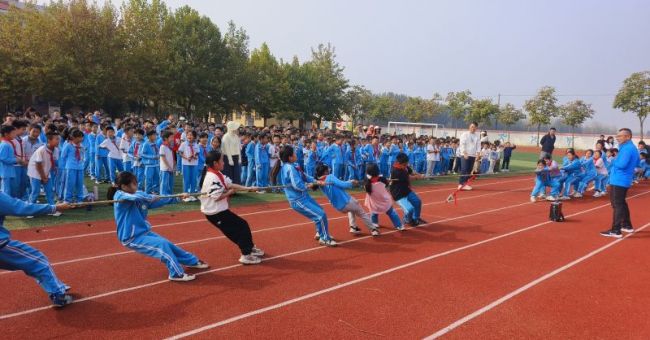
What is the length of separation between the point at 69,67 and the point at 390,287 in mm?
25122

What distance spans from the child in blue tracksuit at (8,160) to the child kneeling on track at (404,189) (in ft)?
24.6

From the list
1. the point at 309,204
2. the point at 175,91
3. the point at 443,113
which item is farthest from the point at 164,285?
the point at 443,113

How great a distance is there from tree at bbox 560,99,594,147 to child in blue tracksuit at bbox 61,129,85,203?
47.2 metres

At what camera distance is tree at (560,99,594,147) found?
4431cm

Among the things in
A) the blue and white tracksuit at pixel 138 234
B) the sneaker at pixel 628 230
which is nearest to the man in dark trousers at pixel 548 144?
the sneaker at pixel 628 230

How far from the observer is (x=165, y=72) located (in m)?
28.2

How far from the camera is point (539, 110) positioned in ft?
146

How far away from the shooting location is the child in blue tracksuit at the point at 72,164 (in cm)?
907

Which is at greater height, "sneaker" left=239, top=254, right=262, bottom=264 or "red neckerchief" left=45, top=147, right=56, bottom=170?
"red neckerchief" left=45, top=147, right=56, bottom=170

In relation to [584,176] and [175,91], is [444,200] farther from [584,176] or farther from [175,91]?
[175,91]

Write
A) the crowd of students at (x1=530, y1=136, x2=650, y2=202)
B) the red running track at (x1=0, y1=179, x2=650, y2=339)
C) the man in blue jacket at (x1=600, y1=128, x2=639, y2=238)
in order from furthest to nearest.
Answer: the crowd of students at (x1=530, y1=136, x2=650, y2=202) → the man in blue jacket at (x1=600, y1=128, x2=639, y2=238) → the red running track at (x1=0, y1=179, x2=650, y2=339)

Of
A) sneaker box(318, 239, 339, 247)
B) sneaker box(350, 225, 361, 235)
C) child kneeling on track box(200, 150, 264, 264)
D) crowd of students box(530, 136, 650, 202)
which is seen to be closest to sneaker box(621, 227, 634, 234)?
crowd of students box(530, 136, 650, 202)

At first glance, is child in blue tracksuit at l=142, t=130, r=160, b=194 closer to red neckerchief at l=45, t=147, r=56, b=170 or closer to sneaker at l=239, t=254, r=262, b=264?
red neckerchief at l=45, t=147, r=56, b=170

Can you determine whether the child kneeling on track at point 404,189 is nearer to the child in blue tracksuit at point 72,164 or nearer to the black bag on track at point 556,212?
the black bag on track at point 556,212
